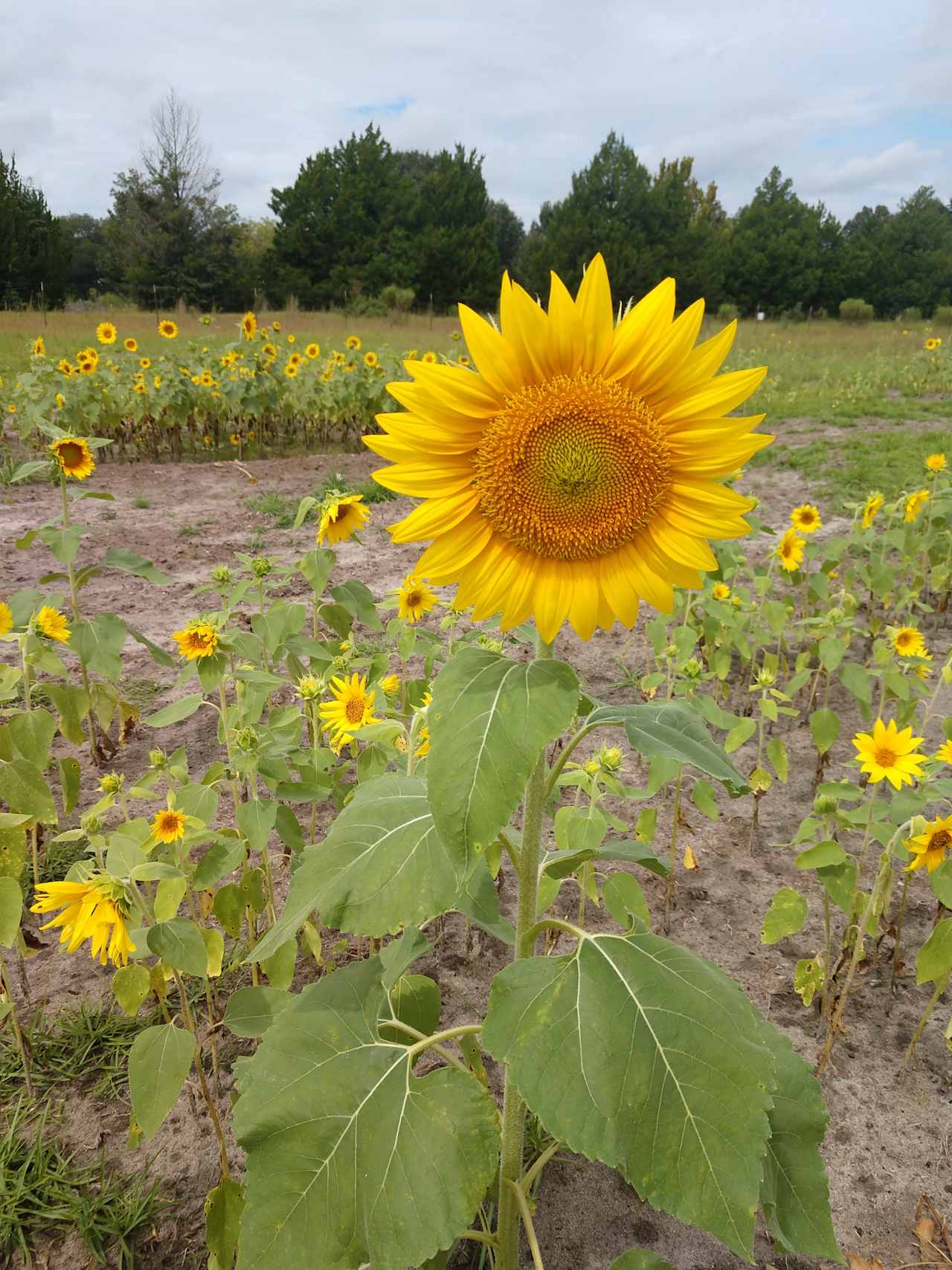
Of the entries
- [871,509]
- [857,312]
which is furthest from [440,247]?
[871,509]

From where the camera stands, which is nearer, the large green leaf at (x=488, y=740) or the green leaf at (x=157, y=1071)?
the large green leaf at (x=488, y=740)

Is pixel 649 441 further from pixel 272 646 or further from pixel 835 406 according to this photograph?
pixel 835 406

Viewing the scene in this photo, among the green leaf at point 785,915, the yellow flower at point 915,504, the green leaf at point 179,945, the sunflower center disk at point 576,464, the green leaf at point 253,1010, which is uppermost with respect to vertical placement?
the sunflower center disk at point 576,464

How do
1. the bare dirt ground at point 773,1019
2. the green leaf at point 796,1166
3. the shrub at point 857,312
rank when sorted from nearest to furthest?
1. the green leaf at point 796,1166
2. the bare dirt ground at point 773,1019
3. the shrub at point 857,312

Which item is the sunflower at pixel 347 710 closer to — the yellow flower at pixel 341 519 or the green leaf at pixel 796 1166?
the yellow flower at pixel 341 519

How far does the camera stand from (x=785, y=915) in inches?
87.3

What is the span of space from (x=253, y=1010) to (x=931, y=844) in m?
1.72

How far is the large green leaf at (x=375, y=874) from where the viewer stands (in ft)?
3.95

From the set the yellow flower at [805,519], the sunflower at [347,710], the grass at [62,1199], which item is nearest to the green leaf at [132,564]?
the sunflower at [347,710]

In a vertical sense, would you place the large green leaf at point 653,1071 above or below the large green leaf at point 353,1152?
above

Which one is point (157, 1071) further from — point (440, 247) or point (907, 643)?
point (440, 247)

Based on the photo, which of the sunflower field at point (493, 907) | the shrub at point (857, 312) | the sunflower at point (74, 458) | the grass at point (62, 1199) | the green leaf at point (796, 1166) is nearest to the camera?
the sunflower field at point (493, 907)

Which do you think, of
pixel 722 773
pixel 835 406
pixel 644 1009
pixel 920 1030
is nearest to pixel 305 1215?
pixel 644 1009

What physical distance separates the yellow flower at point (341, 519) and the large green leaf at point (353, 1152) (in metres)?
1.58
